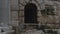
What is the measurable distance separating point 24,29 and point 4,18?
92cm

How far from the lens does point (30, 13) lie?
6.03 metres

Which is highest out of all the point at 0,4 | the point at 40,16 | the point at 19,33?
the point at 0,4

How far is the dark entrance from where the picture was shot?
19.7ft

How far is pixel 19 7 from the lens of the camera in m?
5.84

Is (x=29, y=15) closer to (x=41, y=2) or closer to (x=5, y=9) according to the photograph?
(x=41, y=2)

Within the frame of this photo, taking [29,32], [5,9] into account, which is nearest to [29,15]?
[29,32]

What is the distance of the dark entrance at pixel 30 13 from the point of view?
5993 mm

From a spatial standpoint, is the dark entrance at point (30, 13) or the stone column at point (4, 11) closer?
the stone column at point (4, 11)

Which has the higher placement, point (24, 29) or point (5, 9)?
point (5, 9)

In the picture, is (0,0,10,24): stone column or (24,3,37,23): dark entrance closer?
(0,0,10,24): stone column

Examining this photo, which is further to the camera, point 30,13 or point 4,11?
point 30,13

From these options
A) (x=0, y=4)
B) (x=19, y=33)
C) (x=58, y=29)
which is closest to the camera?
(x=0, y=4)

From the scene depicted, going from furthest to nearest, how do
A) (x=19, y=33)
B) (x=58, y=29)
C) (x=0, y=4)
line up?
(x=58, y=29), (x=19, y=33), (x=0, y=4)

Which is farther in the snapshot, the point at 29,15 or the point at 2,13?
the point at 29,15
